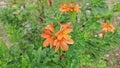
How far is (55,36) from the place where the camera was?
162cm

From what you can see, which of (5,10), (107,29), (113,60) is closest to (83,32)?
(107,29)

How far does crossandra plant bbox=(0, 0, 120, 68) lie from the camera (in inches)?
68.7

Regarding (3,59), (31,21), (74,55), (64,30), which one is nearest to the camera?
(64,30)

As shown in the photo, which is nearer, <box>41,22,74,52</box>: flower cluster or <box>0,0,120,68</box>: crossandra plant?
<box>41,22,74,52</box>: flower cluster

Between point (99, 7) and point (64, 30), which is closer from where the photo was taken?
point (64, 30)

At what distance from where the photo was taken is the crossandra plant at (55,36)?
174cm

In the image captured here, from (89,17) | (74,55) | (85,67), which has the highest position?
(89,17)

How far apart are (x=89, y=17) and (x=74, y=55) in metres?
0.48

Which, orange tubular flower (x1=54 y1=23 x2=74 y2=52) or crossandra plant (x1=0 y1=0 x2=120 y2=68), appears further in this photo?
crossandra plant (x1=0 y1=0 x2=120 y2=68)

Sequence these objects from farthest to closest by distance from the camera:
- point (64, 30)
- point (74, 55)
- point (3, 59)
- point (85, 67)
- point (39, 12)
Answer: point (85, 67) → point (39, 12) → point (74, 55) → point (3, 59) → point (64, 30)

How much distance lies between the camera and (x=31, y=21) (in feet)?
7.31

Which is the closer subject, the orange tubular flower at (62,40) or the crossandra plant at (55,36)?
the orange tubular flower at (62,40)

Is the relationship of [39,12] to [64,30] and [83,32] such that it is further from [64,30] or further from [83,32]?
[64,30]

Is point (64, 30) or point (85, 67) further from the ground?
Answer: point (64, 30)
